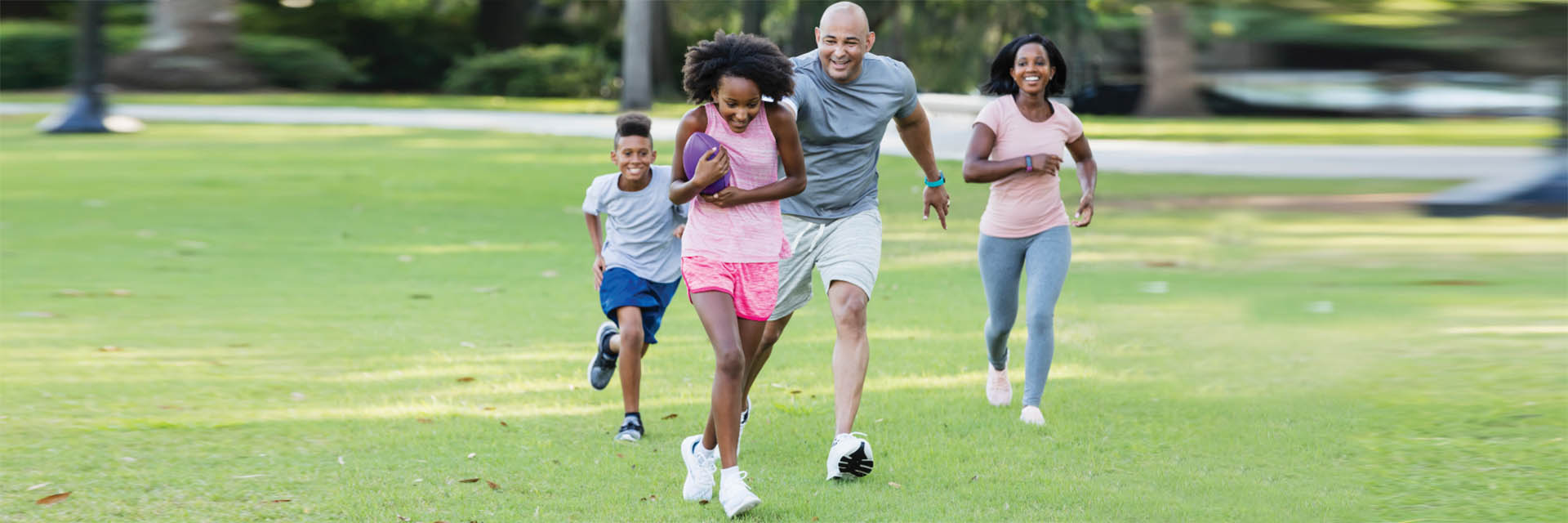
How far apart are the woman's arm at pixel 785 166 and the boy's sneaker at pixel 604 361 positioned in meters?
1.73

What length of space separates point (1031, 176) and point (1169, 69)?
89.4 feet

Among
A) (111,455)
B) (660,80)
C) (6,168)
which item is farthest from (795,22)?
(111,455)

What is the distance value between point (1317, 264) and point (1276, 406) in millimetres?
5227

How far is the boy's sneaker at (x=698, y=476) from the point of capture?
221 inches

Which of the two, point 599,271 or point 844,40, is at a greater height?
point 844,40

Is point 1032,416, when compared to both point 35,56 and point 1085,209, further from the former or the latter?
point 35,56

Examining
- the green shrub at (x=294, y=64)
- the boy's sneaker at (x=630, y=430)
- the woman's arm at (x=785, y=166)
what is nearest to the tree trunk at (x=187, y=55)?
the green shrub at (x=294, y=64)

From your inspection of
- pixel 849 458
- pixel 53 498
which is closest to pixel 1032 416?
pixel 849 458

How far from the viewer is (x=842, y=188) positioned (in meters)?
6.23

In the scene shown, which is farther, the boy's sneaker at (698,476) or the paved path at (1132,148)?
the paved path at (1132,148)

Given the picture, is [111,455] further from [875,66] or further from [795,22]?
[795,22]

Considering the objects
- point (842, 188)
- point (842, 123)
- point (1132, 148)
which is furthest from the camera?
point (1132, 148)

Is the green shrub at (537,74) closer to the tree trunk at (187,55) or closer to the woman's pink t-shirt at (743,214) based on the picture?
the tree trunk at (187,55)

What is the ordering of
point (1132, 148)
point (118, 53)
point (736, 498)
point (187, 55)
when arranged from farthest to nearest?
1. point (118, 53)
2. point (187, 55)
3. point (1132, 148)
4. point (736, 498)
